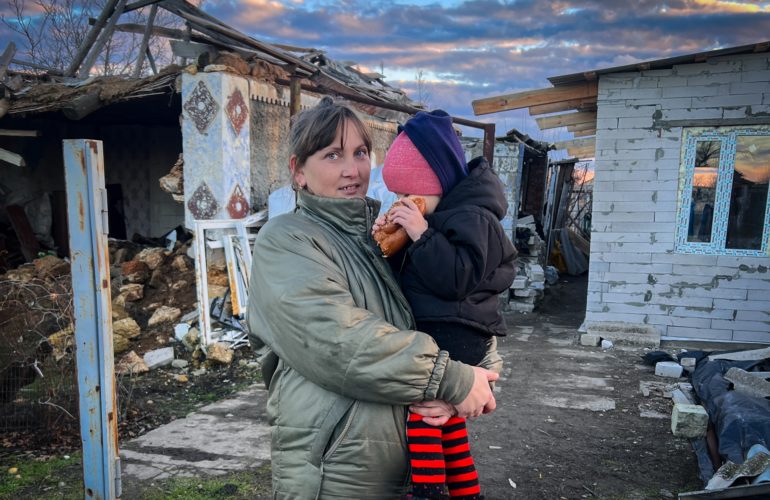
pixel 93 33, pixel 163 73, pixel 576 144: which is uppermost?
pixel 93 33

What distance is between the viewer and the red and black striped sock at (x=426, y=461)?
1403 millimetres

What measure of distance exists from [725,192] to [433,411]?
7.27 metres

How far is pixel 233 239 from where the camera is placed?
23.2 ft

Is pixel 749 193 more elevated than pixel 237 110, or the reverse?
pixel 237 110

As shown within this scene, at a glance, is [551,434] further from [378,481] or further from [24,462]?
[24,462]

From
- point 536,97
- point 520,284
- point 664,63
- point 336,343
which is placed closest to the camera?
point 336,343

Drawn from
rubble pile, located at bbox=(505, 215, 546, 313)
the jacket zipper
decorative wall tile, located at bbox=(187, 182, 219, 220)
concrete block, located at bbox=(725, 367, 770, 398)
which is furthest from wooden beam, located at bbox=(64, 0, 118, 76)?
concrete block, located at bbox=(725, 367, 770, 398)

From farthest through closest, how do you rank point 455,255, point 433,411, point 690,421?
point 690,421 < point 455,255 < point 433,411

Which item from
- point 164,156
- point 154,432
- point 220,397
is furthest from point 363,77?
point 154,432

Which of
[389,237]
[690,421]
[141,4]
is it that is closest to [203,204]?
[141,4]

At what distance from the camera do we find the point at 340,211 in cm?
152

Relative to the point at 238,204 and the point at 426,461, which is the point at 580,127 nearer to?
the point at 238,204

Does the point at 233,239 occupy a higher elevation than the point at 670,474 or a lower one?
higher

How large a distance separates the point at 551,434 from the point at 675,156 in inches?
179
